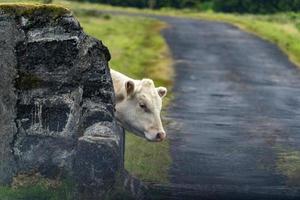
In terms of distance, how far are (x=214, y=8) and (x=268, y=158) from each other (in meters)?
70.9

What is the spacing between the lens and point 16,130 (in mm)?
13391

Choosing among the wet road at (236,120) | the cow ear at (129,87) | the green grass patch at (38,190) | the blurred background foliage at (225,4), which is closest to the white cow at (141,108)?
the cow ear at (129,87)

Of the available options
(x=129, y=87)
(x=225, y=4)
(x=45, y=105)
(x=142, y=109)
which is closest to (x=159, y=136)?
(x=142, y=109)

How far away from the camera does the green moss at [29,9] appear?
1335cm

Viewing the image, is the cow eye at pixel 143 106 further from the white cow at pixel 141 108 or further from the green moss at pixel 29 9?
the green moss at pixel 29 9

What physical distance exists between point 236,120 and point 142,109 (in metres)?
8.32

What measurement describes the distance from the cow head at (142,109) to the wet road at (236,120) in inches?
43.9

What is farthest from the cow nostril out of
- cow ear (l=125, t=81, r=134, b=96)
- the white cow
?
cow ear (l=125, t=81, r=134, b=96)

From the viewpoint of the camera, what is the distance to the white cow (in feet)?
47.9

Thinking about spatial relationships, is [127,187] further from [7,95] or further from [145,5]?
[145,5]

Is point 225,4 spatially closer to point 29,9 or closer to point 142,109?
point 142,109

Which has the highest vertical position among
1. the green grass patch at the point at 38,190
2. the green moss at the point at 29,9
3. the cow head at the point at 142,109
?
the green moss at the point at 29,9

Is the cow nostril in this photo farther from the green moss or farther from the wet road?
the green moss

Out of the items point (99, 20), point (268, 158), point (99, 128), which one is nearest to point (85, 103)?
point (99, 128)
